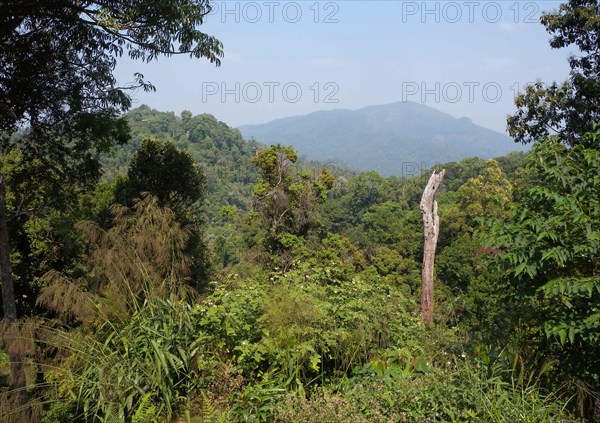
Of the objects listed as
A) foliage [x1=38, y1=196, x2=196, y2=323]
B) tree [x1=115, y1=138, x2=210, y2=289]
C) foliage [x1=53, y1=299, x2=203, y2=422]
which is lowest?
foliage [x1=53, y1=299, x2=203, y2=422]

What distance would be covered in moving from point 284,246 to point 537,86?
8.65m

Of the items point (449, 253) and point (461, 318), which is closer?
point (461, 318)

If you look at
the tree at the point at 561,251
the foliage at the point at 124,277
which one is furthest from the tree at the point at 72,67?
the tree at the point at 561,251

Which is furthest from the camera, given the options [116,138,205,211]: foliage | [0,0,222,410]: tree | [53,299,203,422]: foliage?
[116,138,205,211]: foliage

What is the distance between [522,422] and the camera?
2.51 m

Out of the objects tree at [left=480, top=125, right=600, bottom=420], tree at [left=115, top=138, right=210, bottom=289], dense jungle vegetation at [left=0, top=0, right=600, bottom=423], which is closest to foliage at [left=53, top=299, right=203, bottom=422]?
dense jungle vegetation at [left=0, top=0, right=600, bottom=423]


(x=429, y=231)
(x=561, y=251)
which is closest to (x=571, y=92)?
(x=429, y=231)

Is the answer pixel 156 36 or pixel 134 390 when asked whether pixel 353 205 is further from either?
pixel 134 390

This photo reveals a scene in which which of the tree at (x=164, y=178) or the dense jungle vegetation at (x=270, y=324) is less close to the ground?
the tree at (x=164, y=178)

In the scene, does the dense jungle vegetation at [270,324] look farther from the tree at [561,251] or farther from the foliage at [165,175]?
the foliage at [165,175]

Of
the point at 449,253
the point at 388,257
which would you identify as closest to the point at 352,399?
the point at 449,253

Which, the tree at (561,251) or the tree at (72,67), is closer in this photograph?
the tree at (561,251)

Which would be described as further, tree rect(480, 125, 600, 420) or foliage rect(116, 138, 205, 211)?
foliage rect(116, 138, 205, 211)

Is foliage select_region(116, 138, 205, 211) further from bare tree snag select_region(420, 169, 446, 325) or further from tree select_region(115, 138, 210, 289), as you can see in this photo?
bare tree snag select_region(420, 169, 446, 325)
